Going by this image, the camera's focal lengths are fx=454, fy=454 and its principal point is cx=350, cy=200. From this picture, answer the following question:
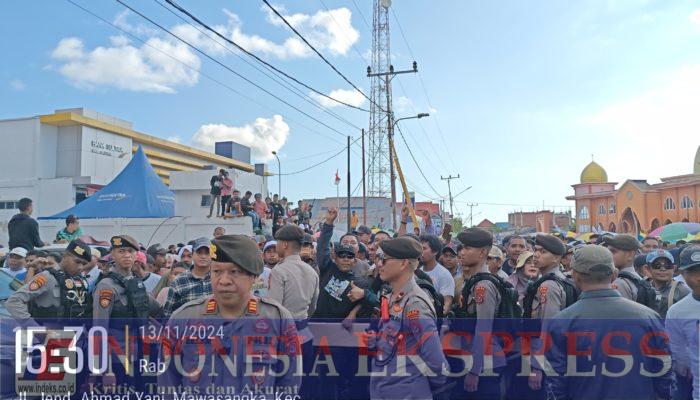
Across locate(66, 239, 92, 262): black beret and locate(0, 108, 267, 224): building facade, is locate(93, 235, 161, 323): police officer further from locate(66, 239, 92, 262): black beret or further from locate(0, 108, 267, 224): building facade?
locate(0, 108, 267, 224): building facade

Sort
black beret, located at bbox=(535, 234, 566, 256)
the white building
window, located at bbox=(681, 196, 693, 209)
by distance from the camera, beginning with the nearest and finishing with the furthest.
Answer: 1. black beret, located at bbox=(535, 234, 566, 256)
2. the white building
3. window, located at bbox=(681, 196, 693, 209)

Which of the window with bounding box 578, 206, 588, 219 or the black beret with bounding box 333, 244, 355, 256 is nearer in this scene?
the black beret with bounding box 333, 244, 355, 256

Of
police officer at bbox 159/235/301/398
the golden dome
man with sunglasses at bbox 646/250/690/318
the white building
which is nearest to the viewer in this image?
police officer at bbox 159/235/301/398

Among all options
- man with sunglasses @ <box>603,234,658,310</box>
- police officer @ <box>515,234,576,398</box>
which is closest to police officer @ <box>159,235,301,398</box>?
police officer @ <box>515,234,576,398</box>

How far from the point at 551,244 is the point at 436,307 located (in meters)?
1.29

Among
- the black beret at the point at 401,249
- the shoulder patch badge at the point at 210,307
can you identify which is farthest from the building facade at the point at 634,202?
the shoulder patch badge at the point at 210,307

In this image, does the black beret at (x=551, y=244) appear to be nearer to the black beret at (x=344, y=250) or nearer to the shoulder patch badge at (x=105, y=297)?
the black beret at (x=344, y=250)

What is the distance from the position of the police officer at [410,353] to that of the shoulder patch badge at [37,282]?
10.5 ft

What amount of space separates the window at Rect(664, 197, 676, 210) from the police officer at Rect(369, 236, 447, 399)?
4418 centimetres

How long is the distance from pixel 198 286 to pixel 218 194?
550 inches

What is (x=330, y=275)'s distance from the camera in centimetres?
516

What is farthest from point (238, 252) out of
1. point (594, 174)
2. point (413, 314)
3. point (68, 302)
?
point (594, 174)

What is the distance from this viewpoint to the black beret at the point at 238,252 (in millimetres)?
2508

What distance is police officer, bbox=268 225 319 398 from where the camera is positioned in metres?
4.45
